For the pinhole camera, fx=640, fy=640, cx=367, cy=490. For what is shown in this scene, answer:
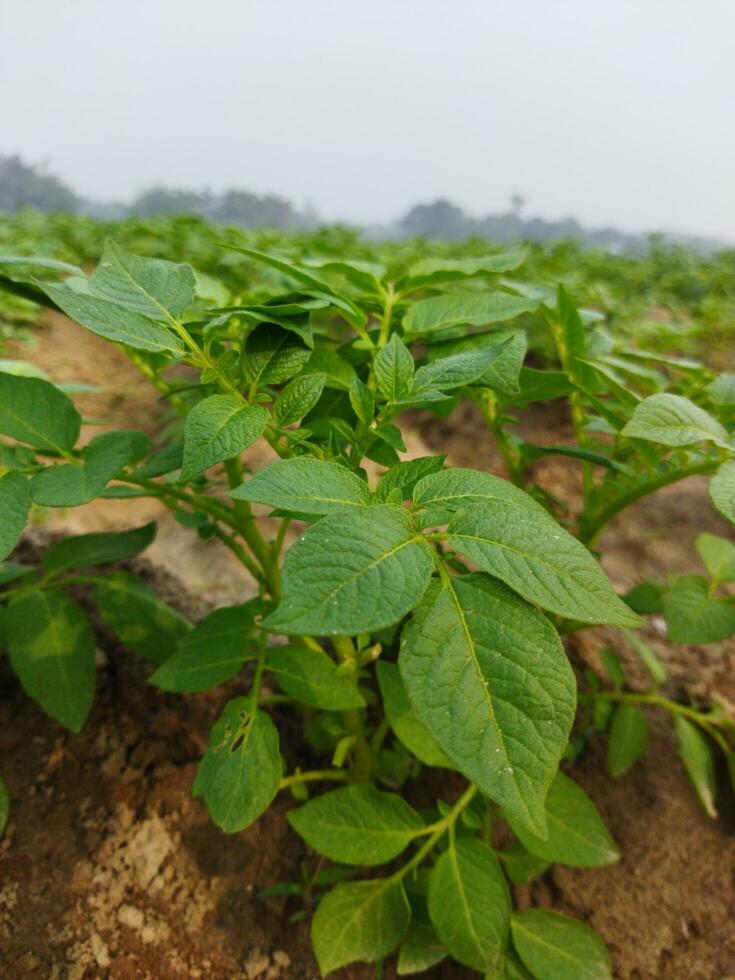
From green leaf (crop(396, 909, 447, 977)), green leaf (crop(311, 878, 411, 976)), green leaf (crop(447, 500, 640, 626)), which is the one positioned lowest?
green leaf (crop(396, 909, 447, 977))

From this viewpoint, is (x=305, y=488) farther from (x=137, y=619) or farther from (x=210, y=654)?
(x=137, y=619)

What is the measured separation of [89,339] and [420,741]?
3056 millimetres

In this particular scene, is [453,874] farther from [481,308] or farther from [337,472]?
[481,308]

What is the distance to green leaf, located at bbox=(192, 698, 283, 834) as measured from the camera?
653 millimetres

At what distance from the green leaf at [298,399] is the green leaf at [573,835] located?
1.95 ft

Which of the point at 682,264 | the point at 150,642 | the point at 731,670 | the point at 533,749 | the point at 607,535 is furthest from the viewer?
the point at 682,264

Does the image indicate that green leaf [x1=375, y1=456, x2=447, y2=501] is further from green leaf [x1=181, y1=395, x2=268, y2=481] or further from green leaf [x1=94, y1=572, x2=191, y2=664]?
green leaf [x1=94, y1=572, x2=191, y2=664]

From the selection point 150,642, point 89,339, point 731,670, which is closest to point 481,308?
point 150,642

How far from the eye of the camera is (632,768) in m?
1.10

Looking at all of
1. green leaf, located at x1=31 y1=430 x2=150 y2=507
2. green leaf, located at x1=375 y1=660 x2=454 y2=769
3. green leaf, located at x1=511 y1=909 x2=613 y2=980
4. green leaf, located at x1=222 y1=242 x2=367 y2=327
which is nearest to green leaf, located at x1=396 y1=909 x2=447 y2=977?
green leaf, located at x1=511 y1=909 x2=613 y2=980

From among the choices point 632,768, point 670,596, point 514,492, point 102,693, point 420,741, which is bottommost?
point 632,768

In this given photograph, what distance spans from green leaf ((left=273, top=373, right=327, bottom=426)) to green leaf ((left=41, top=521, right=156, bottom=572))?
0.42 metres

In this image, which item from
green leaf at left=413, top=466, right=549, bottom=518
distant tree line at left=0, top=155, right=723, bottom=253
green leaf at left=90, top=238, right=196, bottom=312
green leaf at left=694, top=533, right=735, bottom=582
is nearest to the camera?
green leaf at left=413, top=466, right=549, bottom=518

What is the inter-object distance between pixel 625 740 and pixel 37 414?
964 millimetres
